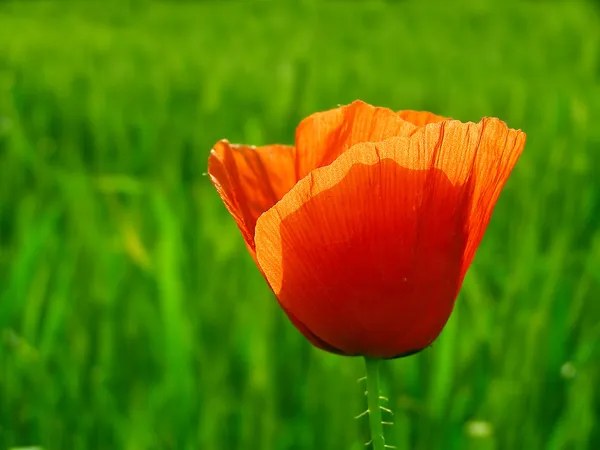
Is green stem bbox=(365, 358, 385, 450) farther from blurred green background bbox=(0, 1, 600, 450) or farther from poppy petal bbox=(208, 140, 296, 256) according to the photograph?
blurred green background bbox=(0, 1, 600, 450)

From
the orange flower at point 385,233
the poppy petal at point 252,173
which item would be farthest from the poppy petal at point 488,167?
the poppy petal at point 252,173

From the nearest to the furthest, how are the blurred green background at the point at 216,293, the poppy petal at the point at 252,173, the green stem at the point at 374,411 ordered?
the green stem at the point at 374,411
the poppy petal at the point at 252,173
the blurred green background at the point at 216,293

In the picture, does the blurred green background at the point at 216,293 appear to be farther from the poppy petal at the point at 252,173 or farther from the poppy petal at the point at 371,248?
the poppy petal at the point at 371,248

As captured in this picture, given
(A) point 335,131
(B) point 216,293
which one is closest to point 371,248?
(A) point 335,131

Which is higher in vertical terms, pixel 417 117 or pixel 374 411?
pixel 417 117

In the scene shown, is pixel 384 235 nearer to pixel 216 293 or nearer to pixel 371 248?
pixel 371 248

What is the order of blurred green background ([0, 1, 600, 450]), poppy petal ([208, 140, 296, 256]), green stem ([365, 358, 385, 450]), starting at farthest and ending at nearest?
blurred green background ([0, 1, 600, 450]) → poppy petal ([208, 140, 296, 256]) → green stem ([365, 358, 385, 450])

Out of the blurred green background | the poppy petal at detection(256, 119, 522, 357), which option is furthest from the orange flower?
the blurred green background
